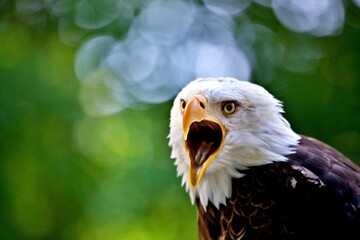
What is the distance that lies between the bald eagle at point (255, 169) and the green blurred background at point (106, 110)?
5.64ft

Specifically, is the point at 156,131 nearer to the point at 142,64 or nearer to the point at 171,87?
the point at 171,87

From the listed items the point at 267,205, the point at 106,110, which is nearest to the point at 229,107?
the point at 267,205

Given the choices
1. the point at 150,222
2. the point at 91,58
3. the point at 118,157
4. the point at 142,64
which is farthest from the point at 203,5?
the point at 150,222

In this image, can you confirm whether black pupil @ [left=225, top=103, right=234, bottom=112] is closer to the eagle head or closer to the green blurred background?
the eagle head

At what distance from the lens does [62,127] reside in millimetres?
3754

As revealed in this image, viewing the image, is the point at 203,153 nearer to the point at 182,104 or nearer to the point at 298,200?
the point at 182,104

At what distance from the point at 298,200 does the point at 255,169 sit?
0.15 m

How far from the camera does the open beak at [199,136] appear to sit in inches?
59.3

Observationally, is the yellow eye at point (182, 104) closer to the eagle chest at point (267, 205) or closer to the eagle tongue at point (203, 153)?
the eagle tongue at point (203, 153)

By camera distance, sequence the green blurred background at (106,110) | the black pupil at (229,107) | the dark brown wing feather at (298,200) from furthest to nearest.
→ the green blurred background at (106,110) → the black pupil at (229,107) → the dark brown wing feather at (298,200)

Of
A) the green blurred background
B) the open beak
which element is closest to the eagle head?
the open beak

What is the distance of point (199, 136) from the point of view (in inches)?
63.8

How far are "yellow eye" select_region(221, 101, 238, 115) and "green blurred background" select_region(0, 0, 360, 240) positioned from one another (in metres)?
1.77

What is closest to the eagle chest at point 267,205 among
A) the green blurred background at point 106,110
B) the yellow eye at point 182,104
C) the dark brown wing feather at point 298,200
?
the dark brown wing feather at point 298,200
